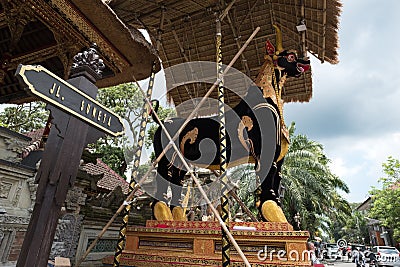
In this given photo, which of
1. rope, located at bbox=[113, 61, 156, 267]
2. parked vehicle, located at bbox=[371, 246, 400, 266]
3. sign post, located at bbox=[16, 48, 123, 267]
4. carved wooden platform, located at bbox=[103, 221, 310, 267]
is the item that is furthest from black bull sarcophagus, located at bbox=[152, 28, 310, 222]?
parked vehicle, located at bbox=[371, 246, 400, 266]

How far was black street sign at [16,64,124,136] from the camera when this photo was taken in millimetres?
1682

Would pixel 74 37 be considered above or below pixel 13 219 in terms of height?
above

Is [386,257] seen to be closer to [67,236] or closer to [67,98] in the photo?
[67,236]

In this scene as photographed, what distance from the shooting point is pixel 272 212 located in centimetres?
332

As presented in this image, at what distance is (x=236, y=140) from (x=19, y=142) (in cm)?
319

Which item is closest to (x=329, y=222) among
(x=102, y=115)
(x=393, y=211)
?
(x=393, y=211)

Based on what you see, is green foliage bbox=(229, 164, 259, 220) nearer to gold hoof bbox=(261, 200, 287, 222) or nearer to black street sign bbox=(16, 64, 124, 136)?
gold hoof bbox=(261, 200, 287, 222)

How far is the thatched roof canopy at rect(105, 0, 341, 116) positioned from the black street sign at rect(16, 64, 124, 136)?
3.01 m

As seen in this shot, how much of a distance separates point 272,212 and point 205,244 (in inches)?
36.1

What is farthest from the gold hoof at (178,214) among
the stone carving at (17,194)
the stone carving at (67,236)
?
the stone carving at (17,194)

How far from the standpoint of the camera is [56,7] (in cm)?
378

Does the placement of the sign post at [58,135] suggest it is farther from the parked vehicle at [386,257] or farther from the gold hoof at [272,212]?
the parked vehicle at [386,257]

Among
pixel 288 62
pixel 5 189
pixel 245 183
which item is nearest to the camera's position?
pixel 5 189

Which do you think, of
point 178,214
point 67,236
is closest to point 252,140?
point 178,214
